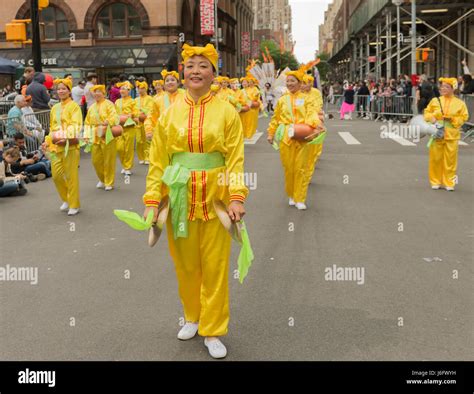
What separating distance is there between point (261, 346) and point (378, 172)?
9.68 metres

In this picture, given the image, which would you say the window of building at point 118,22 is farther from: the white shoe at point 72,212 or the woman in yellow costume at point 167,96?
the white shoe at point 72,212

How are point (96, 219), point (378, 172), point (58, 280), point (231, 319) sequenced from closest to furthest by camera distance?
point (231, 319) < point (58, 280) < point (96, 219) < point (378, 172)

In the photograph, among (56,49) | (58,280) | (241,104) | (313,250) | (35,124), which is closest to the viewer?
(58,280)

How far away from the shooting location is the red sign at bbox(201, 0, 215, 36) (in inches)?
2142

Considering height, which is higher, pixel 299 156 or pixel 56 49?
pixel 56 49

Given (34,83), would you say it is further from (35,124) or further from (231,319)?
(231,319)

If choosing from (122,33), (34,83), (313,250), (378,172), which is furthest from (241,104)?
(122,33)

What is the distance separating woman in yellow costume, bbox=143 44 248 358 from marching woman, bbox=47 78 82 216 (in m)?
5.23

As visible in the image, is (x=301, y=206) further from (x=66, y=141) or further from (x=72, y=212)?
(x=66, y=141)

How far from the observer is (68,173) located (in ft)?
32.4

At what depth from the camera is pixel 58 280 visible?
21.6ft

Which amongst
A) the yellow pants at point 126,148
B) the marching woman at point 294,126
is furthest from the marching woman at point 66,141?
the yellow pants at point 126,148

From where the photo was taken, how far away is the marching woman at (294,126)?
32.0ft

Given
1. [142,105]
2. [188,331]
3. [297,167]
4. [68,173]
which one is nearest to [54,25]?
[142,105]
